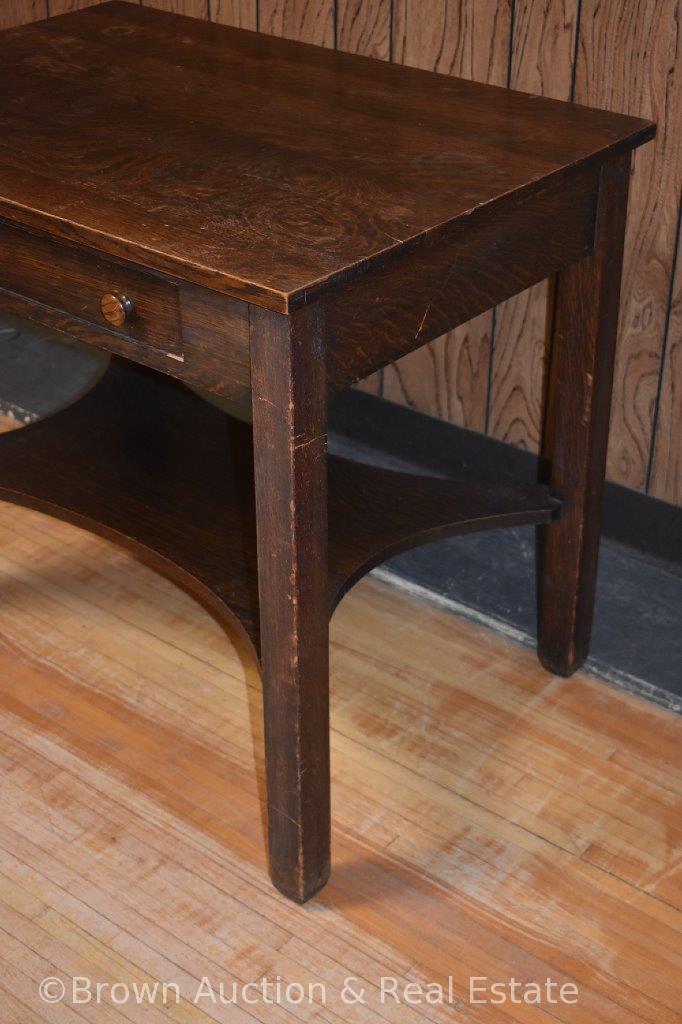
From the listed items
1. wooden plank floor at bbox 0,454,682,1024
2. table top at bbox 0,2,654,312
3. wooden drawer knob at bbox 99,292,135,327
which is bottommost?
wooden plank floor at bbox 0,454,682,1024

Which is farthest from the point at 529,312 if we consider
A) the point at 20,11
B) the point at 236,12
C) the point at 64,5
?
the point at 20,11

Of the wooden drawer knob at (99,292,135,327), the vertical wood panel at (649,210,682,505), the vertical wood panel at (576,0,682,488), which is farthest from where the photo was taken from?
the vertical wood panel at (649,210,682,505)

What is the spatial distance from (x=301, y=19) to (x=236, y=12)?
14 centimetres

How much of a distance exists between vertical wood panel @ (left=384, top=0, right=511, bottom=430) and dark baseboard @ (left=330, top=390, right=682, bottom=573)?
3cm

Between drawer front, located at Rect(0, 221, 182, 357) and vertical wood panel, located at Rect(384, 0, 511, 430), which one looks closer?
drawer front, located at Rect(0, 221, 182, 357)

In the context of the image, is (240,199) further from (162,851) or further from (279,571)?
(162,851)

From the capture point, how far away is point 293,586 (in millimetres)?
1282

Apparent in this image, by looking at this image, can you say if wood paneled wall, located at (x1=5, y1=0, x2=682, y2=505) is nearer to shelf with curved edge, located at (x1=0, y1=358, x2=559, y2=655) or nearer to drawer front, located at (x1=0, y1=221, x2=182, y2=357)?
shelf with curved edge, located at (x1=0, y1=358, x2=559, y2=655)

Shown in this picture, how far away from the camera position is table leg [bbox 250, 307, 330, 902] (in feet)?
3.86

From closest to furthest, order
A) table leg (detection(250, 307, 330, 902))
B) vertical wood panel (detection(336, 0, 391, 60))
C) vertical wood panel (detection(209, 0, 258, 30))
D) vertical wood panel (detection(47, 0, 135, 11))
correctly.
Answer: table leg (detection(250, 307, 330, 902)), vertical wood panel (detection(336, 0, 391, 60)), vertical wood panel (detection(209, 0, 258, 30)), vertical wood panel (detection(47, 0, 135, 11))

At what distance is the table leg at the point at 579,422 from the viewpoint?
152cm

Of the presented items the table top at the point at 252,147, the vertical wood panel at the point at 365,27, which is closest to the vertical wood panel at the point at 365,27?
the vertical wood panel at the point at 365,27

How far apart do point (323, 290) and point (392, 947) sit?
0.71 m

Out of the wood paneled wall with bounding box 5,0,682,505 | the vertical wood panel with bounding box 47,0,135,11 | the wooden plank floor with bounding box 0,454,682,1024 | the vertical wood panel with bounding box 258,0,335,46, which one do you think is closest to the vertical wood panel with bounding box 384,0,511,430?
the wood paneled wall with bounding box 5,0,682,505
